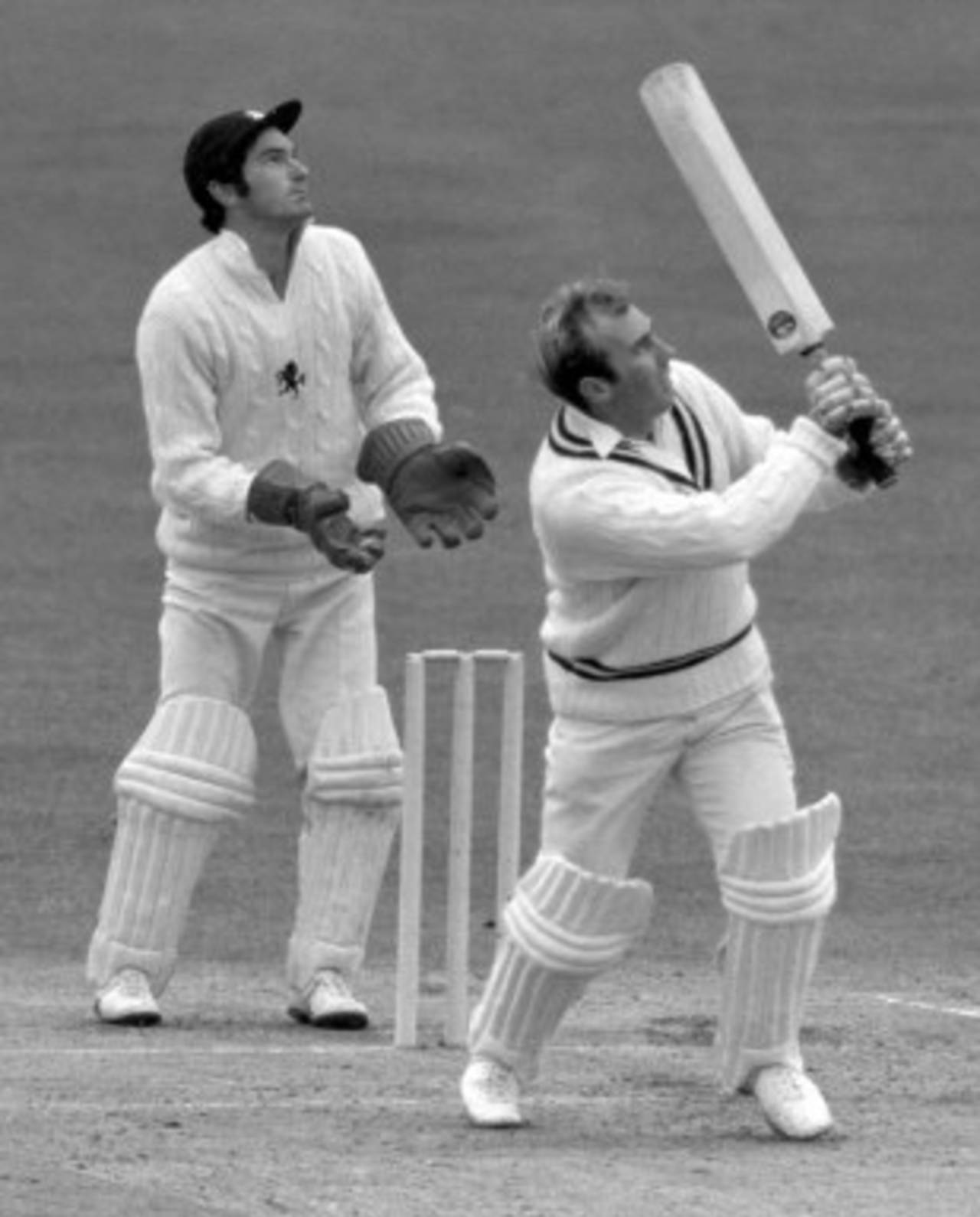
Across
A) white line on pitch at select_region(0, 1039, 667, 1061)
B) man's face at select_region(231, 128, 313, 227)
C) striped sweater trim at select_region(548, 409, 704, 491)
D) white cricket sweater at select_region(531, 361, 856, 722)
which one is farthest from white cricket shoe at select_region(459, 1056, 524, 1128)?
man's face at select_region(231, 128, 313, 227)

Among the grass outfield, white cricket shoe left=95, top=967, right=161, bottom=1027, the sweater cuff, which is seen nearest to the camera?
the sweater cuff

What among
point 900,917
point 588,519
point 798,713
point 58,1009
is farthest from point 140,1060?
point 798,713

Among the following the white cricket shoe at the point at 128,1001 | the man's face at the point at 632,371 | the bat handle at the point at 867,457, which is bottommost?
the white cricket shoe at the point at 128,1001

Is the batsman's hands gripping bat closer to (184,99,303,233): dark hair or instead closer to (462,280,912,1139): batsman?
(462,280,912,1139): batsman

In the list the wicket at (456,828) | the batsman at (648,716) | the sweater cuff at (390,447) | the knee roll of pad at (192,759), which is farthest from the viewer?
the knee roll of pad at (192,759)

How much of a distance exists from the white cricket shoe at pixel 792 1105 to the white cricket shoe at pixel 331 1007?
72.9 inches

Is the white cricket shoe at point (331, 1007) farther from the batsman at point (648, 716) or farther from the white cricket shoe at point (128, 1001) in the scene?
the batsman at point (648, 716)

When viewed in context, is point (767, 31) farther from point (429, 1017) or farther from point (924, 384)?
point (429, 1017)

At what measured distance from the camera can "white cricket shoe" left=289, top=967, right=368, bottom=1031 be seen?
9953 mm

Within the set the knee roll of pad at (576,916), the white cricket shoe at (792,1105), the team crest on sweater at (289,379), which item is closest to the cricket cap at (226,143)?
the team crest on sweater at (289,379)

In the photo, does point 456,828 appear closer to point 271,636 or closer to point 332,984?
point 332,984

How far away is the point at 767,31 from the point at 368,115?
3.36 meters

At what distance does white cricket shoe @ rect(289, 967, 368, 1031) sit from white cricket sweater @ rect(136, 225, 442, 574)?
946 mm

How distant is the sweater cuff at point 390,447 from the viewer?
9.80m
